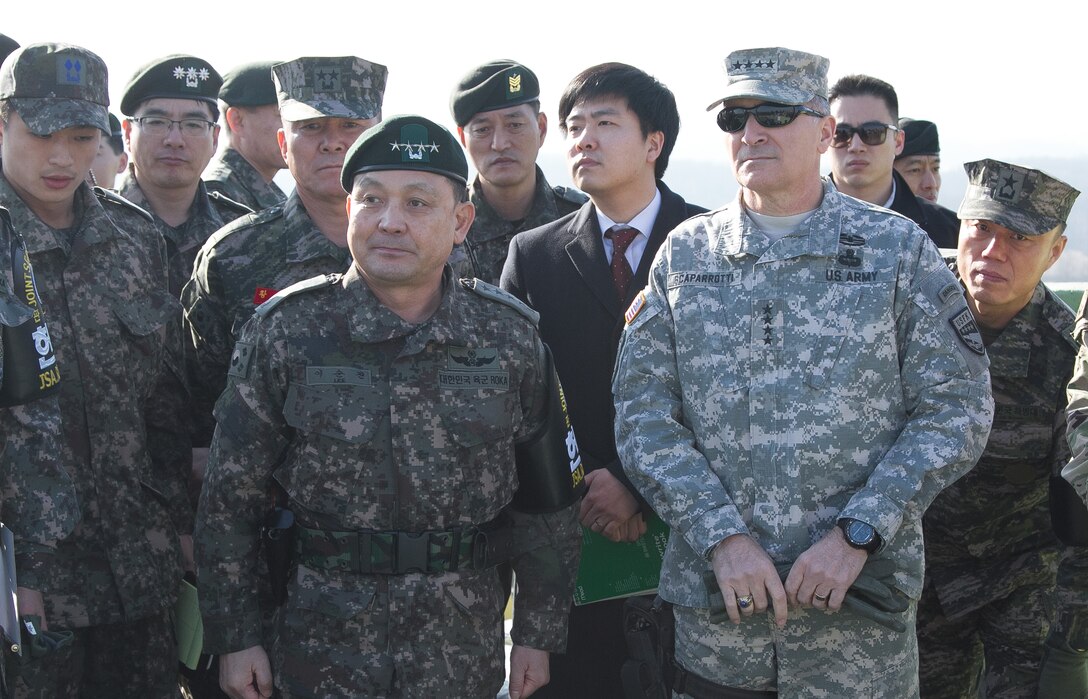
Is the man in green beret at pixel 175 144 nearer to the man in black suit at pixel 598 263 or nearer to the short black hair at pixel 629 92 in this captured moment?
the man in black suit at pixel 598 263

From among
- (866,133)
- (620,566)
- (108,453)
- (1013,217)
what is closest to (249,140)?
(108,453)

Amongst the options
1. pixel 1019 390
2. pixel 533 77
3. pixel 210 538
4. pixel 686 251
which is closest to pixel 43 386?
pixel 210 538

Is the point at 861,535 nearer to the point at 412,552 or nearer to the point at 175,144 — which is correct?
the point at 412,552

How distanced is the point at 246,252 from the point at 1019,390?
2830 mm

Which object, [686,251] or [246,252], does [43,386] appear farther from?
[686,251]

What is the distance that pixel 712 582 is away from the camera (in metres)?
3.21

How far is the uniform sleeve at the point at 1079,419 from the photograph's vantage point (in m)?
3.79

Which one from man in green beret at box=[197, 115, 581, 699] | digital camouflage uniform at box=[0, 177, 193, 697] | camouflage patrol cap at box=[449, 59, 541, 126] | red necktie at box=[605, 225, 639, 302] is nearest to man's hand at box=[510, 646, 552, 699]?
man in green beret at box=[197, 115, 581, 699]

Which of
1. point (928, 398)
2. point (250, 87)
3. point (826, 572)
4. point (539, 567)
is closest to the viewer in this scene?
point (826, 572)

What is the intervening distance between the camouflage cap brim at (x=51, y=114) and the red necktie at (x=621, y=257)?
1.91 m

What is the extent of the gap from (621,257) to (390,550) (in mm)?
1597

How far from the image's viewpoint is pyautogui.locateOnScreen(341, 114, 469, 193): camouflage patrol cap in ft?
11.3

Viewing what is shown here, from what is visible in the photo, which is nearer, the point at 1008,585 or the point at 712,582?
the point at 712,582

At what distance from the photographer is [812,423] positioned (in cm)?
322
